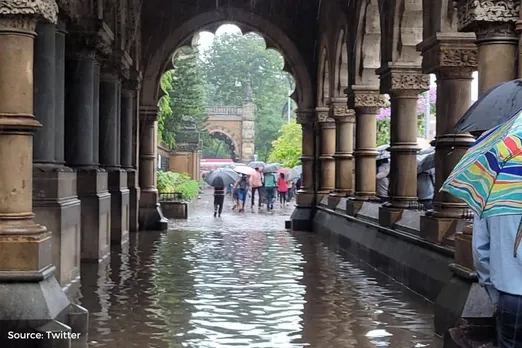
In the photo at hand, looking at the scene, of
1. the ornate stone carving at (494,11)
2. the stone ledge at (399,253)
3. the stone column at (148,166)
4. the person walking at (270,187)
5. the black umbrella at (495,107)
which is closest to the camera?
the black umbrella at (495,107)

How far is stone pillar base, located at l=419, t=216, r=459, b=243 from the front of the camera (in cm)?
911

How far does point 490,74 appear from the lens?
6.55 metres

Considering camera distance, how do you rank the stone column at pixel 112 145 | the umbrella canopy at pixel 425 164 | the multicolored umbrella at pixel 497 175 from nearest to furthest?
1. the multicolored umbrella at pixel 497 175
2. the umbrella canopy at pixel 425 164
3. the stone column at pixel 112 145

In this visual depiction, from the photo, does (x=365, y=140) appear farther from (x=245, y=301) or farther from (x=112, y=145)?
(x=245, y=301)

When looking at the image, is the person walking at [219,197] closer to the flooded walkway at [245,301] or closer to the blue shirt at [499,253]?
the flooded walkway at [245,301]

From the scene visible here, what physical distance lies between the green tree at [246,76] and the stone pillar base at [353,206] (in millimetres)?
60492

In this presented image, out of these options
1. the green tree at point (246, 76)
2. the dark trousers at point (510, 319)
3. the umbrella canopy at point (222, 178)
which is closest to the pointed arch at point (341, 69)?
the umbrella canopy at point (222, 178)

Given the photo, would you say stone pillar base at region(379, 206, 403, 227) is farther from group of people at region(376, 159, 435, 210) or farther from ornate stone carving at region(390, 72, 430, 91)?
ornate stone carving at region(390, 72, 430, 91)

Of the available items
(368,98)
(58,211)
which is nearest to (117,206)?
(368,98)

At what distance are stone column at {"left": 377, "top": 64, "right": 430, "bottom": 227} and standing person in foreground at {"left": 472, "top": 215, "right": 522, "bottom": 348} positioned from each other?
775cm

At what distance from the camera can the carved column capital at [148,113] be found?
1972cm

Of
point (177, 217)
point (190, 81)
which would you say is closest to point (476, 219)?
point (177, 217)

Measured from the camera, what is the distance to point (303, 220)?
19609 mm

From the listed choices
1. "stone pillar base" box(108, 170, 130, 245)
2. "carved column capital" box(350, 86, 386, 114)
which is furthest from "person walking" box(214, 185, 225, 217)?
"carved column capital" box(350, 86, 386, 114)
